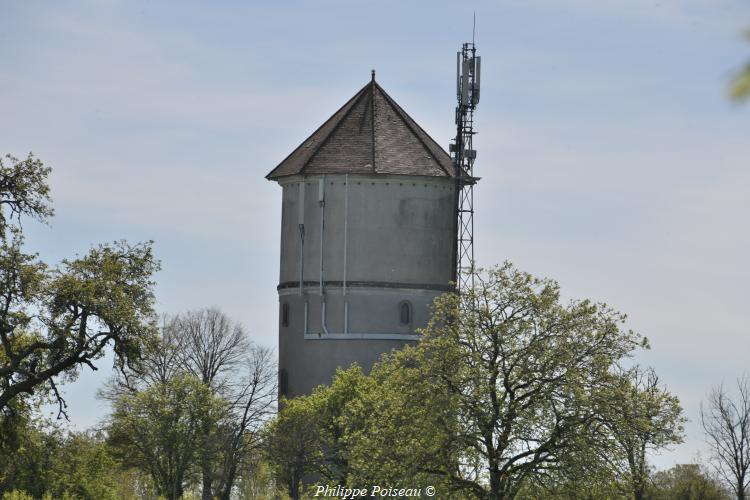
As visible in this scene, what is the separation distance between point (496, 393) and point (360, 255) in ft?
108

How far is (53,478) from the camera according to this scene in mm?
58531

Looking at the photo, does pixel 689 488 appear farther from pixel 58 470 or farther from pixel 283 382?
pixel 58 470

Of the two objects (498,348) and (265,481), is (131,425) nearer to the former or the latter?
(265,481)

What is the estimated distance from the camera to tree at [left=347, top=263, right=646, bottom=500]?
41.7 meters

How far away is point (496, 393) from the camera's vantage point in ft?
140

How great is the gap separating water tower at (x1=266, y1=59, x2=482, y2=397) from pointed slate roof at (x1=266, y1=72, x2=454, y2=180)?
0.10 metres

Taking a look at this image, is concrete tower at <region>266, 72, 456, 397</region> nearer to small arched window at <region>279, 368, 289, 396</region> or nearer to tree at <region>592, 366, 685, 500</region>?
small arched window at <region>279, 368, 289, 396</region>

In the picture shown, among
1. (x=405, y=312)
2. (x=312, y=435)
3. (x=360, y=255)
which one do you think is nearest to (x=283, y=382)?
(x=405, y=312)

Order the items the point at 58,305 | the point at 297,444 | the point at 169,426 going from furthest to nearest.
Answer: the point at 169,426 < the point at 297,444 < the point at 58,305

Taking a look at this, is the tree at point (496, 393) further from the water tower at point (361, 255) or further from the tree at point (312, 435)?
the water tower at point (361, 255)

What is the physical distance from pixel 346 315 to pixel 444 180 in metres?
8.98

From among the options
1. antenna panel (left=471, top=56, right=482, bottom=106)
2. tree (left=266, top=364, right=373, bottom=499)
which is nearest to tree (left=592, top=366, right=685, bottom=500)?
tree (left=266, top=364, right=373, bottom=499)

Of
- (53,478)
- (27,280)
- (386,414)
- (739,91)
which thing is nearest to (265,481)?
(53,478)

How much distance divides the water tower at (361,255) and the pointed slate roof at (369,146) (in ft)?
0.33
